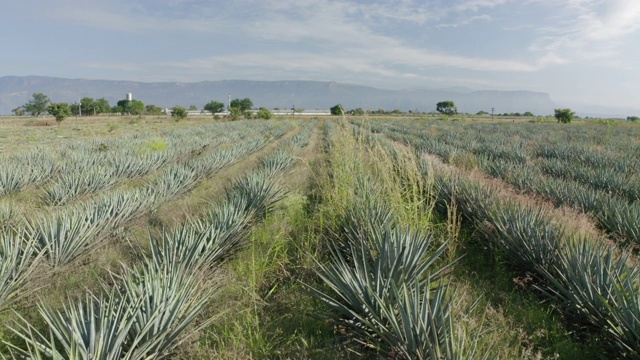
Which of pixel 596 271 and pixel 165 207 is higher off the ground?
pixel 596 271

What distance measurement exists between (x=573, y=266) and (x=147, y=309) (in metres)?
2.92

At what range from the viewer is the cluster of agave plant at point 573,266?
7.05 ft

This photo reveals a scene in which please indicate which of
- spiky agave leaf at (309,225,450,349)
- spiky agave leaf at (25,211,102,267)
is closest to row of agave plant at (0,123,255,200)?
spiky agave leaf at (25,211,102,267)

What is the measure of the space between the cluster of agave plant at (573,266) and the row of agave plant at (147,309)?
2.15m

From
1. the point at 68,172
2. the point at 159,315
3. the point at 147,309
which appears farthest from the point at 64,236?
the point at 68,172

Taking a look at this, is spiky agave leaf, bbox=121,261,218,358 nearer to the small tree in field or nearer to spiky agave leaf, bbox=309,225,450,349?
spiky agave leaf, bbox=309,225,450,349

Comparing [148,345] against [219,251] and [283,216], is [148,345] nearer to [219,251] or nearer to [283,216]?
[219,251]

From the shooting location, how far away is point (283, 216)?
502 cm

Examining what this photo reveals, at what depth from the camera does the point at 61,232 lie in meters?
3.56

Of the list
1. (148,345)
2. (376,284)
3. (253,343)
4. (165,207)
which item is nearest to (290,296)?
(253,343)

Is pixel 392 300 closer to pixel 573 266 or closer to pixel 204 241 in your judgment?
pixel 573 266

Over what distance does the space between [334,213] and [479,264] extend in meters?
1.59

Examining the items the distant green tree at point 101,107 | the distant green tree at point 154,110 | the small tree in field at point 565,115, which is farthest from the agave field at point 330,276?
the distant green tree at point 101,107

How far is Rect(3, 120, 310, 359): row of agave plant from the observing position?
6.25 feet
